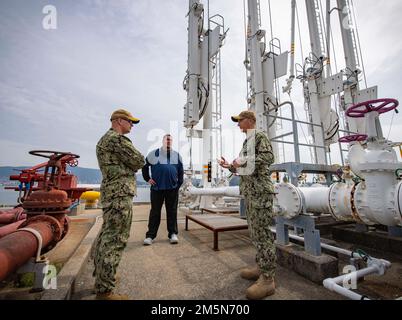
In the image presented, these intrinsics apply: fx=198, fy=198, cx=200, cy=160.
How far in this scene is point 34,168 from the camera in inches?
175

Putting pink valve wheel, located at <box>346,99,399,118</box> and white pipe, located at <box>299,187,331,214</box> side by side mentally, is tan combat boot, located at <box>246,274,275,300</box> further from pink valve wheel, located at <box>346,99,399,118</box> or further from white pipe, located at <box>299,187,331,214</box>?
pink valve wheel, located at <box>346,99,399,118</box>

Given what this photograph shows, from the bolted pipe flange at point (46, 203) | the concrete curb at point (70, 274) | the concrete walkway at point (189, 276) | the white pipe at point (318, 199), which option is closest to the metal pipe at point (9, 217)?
the concrete curb at point (70, 274)

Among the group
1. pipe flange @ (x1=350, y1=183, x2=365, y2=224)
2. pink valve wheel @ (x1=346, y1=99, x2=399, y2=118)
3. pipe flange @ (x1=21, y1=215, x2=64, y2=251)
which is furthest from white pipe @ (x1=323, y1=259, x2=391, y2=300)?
pipe flange @ (x1=21, y1=215, x2=64, y2=251)

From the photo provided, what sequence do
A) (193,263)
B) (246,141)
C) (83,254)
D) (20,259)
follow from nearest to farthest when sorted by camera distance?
(20,259), (246,141), (83,254), (193,263)

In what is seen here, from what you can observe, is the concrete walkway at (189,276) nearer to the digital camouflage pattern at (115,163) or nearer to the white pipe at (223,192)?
the digital camouflage pattern at (115,163)

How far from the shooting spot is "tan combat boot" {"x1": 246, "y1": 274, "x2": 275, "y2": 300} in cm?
160

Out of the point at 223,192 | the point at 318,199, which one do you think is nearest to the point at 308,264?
the point at 318,199

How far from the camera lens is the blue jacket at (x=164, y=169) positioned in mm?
3390

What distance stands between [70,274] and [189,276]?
111 cm

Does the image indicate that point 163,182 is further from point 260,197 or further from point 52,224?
point 260,197

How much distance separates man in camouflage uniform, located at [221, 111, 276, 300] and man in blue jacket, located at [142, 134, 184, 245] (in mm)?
1647

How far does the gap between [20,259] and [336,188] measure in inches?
111

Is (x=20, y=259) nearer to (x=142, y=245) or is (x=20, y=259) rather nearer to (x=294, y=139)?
(x=142, y=245)
